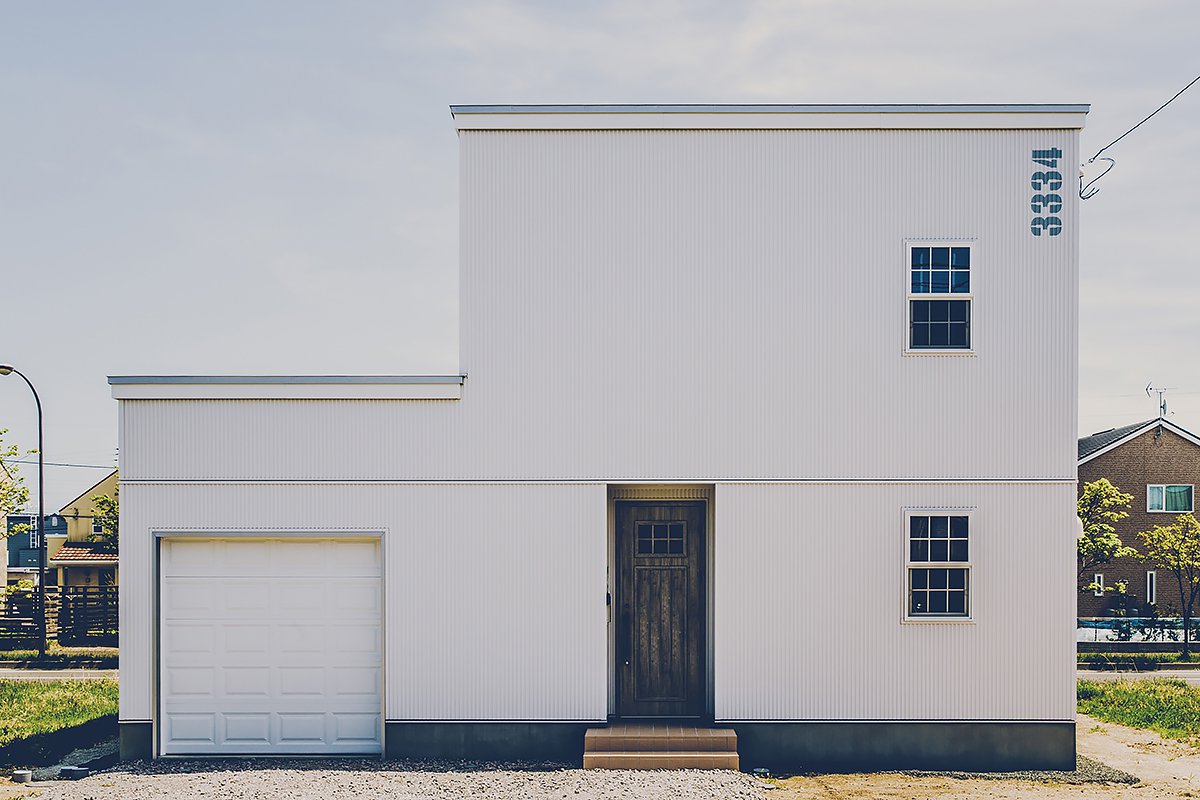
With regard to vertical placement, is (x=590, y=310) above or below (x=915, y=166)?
below

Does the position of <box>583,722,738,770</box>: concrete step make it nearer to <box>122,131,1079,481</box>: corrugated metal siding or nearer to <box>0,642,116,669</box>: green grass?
<box>122,131,1079,481</box>: corrugated metal siding

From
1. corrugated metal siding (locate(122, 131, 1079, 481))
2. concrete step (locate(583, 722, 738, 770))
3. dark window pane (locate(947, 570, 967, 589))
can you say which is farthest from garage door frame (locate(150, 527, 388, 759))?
dark window pane (locate(947, 570, 967, 589))

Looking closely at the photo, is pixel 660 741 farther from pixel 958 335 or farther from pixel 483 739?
pixel 958 335

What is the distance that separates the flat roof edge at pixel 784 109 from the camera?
34.2 feet

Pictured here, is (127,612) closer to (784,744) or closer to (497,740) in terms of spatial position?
(497,740)

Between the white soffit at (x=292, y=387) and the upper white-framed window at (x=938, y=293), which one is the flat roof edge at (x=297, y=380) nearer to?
the white soffit at (x=292, y=387)

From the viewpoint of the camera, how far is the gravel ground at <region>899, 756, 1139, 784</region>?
10.0 m

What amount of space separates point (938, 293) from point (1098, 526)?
1671 cm

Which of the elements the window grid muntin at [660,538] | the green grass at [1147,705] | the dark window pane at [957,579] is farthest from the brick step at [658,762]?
the green grass at [1147,705]

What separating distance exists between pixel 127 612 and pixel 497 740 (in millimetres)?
3929

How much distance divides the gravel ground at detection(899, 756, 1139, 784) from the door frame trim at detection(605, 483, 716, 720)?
2386 mm

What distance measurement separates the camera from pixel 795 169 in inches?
418


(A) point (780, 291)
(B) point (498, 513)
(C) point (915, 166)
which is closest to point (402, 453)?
(B) point (498, 513)

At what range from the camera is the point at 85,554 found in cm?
3055
